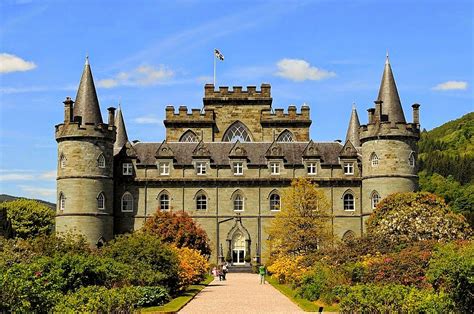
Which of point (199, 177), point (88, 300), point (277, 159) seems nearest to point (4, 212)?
point (199, 177)

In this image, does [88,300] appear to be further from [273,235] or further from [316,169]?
[316,169]

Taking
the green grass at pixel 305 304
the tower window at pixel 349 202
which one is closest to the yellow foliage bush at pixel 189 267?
the green grass at pixel 305 304

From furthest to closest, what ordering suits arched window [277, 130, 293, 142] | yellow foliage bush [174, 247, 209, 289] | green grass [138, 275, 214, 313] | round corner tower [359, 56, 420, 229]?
arched window [277, 130, 293, 142]
round corner tower [359, 56, 420, 229]
yellow foliage bush [174, 247, 209, 289]
green grass [138, 275, 214, 313]

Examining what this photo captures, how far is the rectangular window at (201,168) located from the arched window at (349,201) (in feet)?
37.7

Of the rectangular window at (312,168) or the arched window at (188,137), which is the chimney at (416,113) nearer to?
the rectangular window at (312,168)

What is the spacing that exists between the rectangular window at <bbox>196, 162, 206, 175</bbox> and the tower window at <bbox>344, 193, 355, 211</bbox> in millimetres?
11540

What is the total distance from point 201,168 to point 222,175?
5.90 ft

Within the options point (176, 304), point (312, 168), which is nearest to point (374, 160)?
point (312, 168)

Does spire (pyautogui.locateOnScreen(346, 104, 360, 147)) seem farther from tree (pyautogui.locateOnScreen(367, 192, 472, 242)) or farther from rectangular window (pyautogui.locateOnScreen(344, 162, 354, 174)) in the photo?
tree (pyautogui.locateOnScreen(367, 192, 472, 242))

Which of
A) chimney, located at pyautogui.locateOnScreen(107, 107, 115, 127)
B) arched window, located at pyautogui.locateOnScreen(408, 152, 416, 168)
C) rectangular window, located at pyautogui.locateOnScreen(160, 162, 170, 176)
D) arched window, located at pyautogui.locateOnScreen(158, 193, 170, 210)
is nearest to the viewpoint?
arched window, located at pyautogui.locateOnScreen(408, 152, 416, 168)

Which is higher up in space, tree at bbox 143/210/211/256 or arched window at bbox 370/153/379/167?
arched window at bbox 370/153/379/167

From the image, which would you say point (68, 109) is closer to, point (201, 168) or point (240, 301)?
point (201, 168)

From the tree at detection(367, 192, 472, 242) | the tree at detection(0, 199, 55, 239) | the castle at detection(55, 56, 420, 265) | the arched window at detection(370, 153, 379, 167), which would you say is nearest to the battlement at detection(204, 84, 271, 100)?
the castle at detection(55, 56, 420, 265)

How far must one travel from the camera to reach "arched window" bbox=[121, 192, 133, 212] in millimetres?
61625
